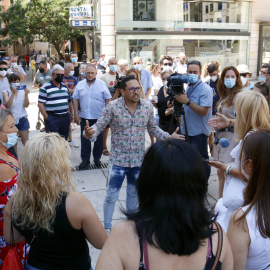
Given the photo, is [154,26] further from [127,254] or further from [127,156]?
[127,254]

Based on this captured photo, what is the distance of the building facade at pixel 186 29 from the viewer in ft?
45.1

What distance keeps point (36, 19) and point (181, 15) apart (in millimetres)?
13806

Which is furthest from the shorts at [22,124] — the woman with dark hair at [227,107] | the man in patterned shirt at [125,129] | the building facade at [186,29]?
the building facade at [186,29]

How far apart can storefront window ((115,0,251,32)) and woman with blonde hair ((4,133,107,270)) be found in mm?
12613

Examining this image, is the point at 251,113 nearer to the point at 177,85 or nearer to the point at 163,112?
the point at 177,85

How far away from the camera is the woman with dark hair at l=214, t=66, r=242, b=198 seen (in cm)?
402

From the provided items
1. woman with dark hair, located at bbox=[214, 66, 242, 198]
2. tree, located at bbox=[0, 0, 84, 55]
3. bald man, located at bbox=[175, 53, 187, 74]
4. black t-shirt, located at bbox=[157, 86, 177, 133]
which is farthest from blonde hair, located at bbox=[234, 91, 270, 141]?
tree, located at bbox=[0, 0, 84, 55]

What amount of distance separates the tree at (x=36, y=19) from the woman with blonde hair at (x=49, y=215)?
2391 cm

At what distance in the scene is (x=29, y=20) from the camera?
24.0 m

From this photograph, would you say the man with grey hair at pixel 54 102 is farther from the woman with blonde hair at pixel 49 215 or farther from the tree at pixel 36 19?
the tree at pixel 36 19

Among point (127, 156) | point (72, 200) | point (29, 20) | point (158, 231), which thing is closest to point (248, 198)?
point (158, 231)

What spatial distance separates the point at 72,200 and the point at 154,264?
70cm

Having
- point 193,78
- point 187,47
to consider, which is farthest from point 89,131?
point 187,47

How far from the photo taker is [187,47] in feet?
49.4
